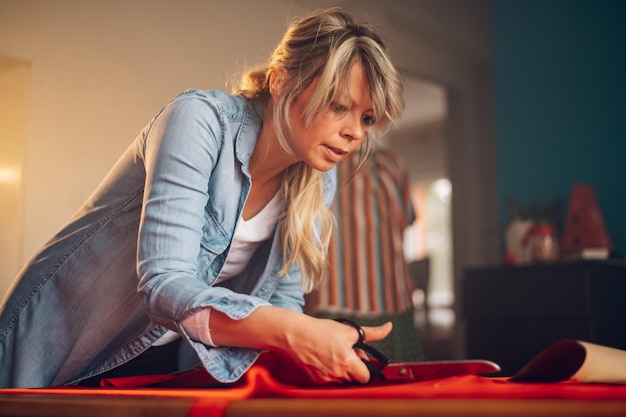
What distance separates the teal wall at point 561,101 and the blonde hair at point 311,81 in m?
2.10

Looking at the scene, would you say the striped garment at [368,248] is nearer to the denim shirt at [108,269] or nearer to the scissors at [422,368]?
the denim shirt at [108,269]

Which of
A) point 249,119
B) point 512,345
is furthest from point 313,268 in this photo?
point 512,345

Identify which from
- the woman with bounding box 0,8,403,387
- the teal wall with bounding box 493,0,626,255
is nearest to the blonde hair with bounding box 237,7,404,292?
the woman with bounding box 0,8,403,387

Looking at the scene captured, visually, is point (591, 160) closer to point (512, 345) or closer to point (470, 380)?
point (512, 345)

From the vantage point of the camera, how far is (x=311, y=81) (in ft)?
3.76

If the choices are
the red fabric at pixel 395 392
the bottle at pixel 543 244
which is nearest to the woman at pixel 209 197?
the red fabric at pixel 395 392

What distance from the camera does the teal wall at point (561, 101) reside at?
9.90 ft

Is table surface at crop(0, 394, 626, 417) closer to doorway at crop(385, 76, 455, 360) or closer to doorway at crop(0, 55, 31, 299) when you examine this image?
doorway at crop(0, 55, 31, 299)

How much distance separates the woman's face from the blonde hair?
0.04 ft

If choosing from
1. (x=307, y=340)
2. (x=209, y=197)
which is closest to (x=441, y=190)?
(x=209, y=197)

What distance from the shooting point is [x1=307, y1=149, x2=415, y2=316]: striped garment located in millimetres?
2938

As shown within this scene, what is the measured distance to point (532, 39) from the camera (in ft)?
11.1

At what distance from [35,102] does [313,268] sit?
1929 millimetres

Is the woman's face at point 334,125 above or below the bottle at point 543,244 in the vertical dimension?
above
